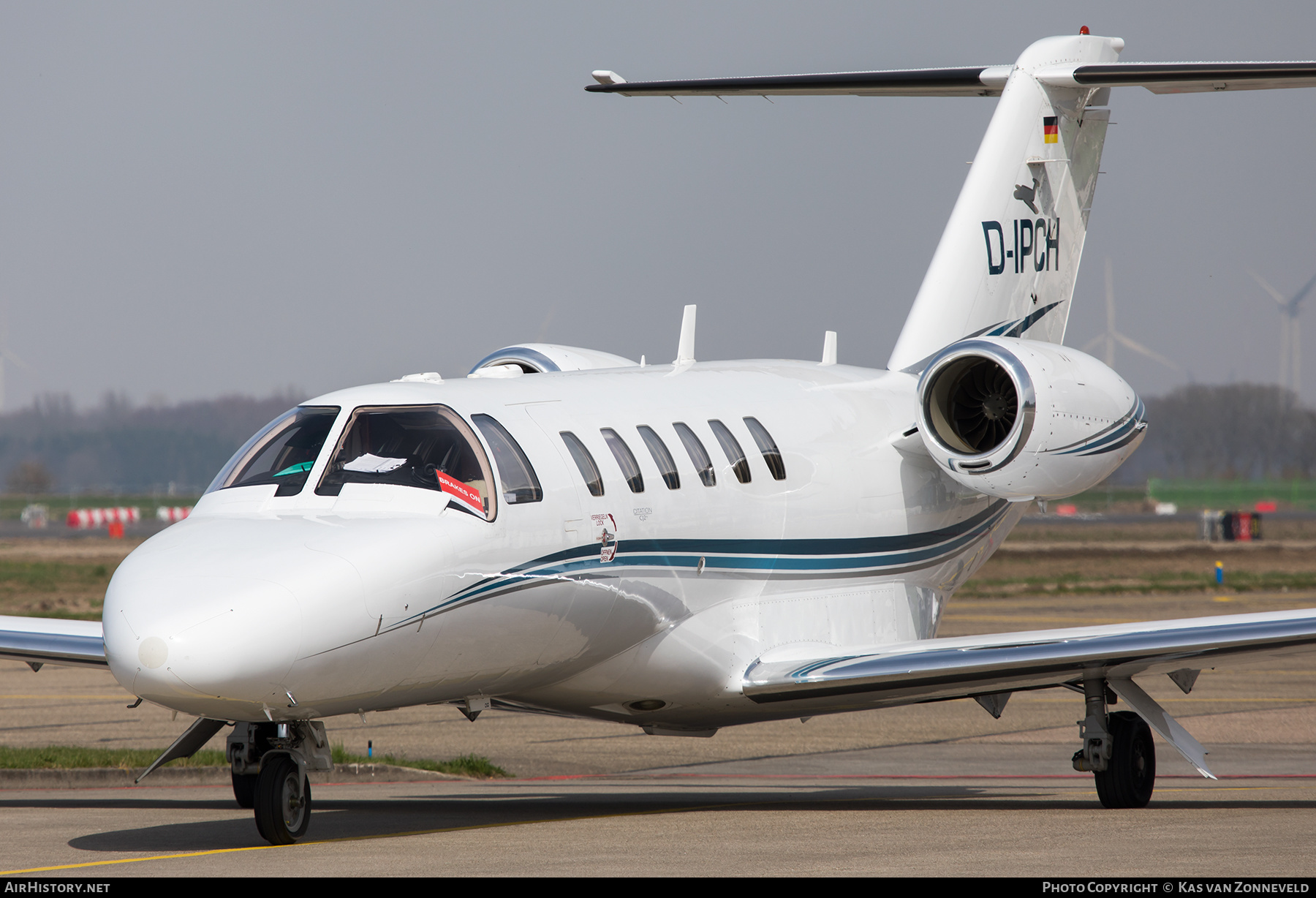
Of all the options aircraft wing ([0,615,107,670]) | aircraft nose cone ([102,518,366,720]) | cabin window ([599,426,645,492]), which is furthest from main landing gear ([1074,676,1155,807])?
aircraft wing ([0,615,107,670])

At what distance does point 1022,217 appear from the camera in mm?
18422

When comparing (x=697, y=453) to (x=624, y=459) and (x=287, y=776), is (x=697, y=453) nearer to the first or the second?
(x=624, y=459)

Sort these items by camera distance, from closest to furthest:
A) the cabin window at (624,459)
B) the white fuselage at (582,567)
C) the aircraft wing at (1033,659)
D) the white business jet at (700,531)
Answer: the white fuselage at (582,567) < the white business jet at (700,531) < the aircraft wing at (1033,659) < the cabin window at (624,459)

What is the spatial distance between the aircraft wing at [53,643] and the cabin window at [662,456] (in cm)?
443

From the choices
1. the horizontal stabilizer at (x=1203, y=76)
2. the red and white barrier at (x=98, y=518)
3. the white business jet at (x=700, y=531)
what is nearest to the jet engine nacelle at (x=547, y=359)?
the white business jet at (x=700, y=531)

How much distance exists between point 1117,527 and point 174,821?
88.9 m

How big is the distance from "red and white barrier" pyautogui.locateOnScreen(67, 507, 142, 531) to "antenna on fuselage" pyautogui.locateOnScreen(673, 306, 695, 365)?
9587 centimetres

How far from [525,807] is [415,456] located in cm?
406

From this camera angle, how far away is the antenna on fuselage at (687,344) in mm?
15766

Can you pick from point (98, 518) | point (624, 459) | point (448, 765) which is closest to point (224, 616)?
point (624, 459)

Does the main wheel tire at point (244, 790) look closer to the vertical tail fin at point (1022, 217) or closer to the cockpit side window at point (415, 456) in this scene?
the cockpit side window at point (415, 456)

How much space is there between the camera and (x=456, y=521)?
11.1m

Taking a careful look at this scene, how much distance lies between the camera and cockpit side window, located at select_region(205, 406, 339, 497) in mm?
11359
